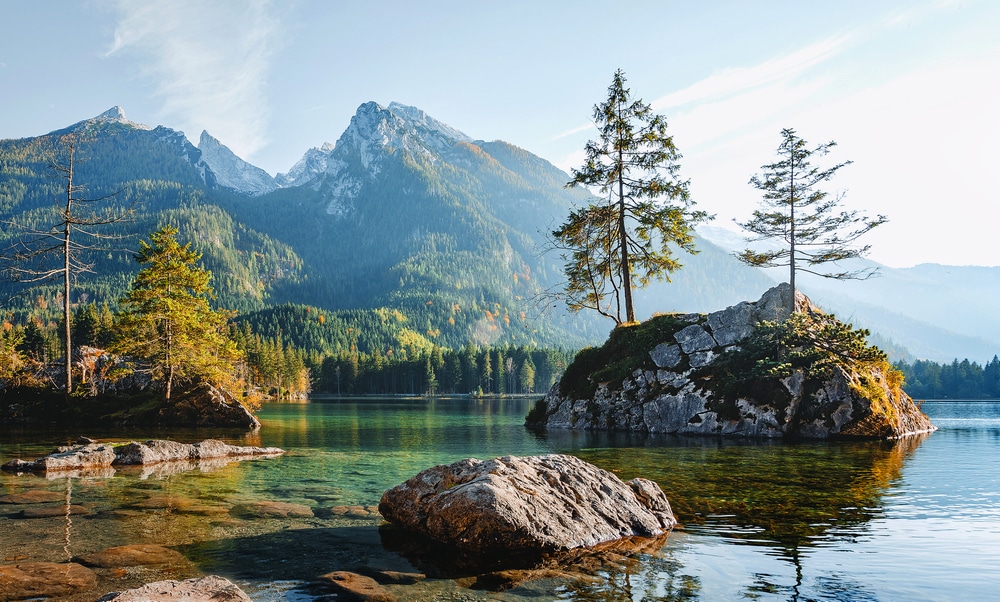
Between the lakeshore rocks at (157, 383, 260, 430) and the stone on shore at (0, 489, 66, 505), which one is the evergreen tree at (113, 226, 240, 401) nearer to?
the lakeshore rocks at (157, 383, 260, 430)

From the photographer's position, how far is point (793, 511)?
13.4 metres

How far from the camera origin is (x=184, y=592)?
6.89 meters

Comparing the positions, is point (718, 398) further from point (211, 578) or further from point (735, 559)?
point (211, 578)

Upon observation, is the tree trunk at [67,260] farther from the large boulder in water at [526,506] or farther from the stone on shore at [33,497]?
the large boulder in water at [526,506]

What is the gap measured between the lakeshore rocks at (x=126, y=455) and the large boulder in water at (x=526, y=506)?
14.2 metres

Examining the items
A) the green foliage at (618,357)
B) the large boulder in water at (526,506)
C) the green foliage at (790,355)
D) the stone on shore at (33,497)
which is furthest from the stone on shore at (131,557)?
the green foliage at (618,357)

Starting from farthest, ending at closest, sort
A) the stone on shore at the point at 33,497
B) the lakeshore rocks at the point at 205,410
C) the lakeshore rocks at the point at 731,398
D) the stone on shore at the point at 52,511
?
the lakeshore rocks at the point at 205,410
the lakeshore rocks at the point at 731,398
the stone on shore at the point at 33,497
the stone on shore at the point at 52,511

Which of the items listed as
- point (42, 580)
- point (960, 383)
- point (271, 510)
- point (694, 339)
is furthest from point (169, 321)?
point (960, 383)

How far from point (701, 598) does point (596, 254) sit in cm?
3574

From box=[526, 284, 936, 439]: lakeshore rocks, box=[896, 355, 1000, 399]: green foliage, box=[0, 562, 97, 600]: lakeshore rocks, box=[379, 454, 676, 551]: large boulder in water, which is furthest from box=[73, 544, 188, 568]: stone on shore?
box=[896, 355, 1000, 399]: green foliage

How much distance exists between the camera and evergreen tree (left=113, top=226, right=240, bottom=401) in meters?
39.3

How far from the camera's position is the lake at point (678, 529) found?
28.3 ft

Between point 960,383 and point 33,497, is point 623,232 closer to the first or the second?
point 33,497

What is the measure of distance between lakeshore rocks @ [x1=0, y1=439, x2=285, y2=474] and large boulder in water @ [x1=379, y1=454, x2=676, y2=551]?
1425 cm
